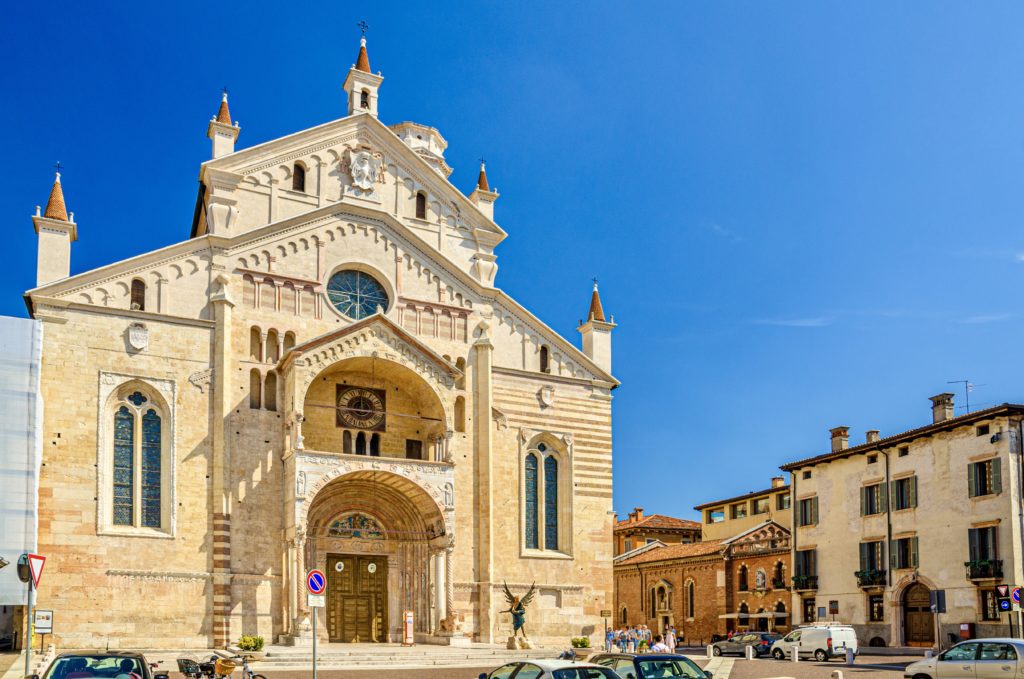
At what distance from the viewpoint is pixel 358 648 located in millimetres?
34719

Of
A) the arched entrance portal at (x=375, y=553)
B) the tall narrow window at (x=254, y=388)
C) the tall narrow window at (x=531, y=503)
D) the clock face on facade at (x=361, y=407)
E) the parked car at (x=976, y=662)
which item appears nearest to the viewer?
the parked car at (x=976, y=662)

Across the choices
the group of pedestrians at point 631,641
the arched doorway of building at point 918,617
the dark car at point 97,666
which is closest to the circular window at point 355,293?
the group of pedestrians at point 631,641

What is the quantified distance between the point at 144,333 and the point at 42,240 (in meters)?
4.16

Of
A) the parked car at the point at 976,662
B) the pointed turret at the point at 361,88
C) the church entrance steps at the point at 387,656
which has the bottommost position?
the church entrance steps at the point at 387,656

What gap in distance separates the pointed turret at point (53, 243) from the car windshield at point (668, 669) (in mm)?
22498

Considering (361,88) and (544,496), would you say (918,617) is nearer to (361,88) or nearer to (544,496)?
(544,496)

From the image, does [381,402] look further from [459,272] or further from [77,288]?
[77,288]

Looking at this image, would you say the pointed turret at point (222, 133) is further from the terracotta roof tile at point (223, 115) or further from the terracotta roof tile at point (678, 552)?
the terracotta roof tile at point (678, 552)

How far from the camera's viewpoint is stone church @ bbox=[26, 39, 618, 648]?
107ft

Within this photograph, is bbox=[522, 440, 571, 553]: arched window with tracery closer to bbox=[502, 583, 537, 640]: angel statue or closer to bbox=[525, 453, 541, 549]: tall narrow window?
bbox=[525, 453, 541, 549]: tall narrow window

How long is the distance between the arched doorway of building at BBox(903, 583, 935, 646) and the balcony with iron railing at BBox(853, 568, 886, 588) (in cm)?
119

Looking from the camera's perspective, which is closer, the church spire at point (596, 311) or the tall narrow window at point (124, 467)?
the tall narrow window at point (124, 467)

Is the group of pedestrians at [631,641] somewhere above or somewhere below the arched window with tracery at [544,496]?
below

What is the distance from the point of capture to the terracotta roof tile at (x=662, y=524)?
7581 cm
